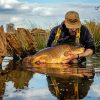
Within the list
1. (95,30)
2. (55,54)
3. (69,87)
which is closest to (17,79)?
(69,87)

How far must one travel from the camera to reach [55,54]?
1114 cm

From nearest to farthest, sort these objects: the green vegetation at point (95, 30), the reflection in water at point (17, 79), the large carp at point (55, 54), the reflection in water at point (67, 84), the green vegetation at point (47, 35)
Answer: the reflection in water at point (67, 84) < the reflection in water at point (17, 79) < the large carp at point (55, 54) < the green vegetation at point (47, 35) < the green vegetation at point (95, 30)

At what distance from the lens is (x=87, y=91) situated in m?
6.15

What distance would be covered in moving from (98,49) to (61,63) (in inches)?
310

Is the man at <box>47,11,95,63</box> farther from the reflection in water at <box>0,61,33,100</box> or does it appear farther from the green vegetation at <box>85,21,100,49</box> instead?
the green vegetation at <box>85,21,100,49</box>

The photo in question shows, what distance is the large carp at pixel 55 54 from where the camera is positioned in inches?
433

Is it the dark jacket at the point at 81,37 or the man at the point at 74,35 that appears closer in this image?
the man at the point at 74,35

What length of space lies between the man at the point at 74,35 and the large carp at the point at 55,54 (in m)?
0.13

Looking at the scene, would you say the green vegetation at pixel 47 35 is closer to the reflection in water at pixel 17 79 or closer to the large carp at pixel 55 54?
the large carp at pixel 55 54

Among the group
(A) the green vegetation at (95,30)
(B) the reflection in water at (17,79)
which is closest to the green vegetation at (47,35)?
(A) the green vegetation at (95,30)

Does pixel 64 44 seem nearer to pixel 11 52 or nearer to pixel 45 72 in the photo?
pixel 45 72

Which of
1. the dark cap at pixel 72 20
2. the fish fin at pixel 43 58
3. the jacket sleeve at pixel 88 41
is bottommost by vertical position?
the fish fin at pixel 43 58

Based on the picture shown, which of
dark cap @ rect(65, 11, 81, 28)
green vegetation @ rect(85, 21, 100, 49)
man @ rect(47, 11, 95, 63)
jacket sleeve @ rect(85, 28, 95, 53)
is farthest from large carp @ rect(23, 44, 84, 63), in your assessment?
green vegetation @ rect(85, 21, 100, 49)

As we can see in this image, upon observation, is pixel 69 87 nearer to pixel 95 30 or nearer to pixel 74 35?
pixel 74 35
